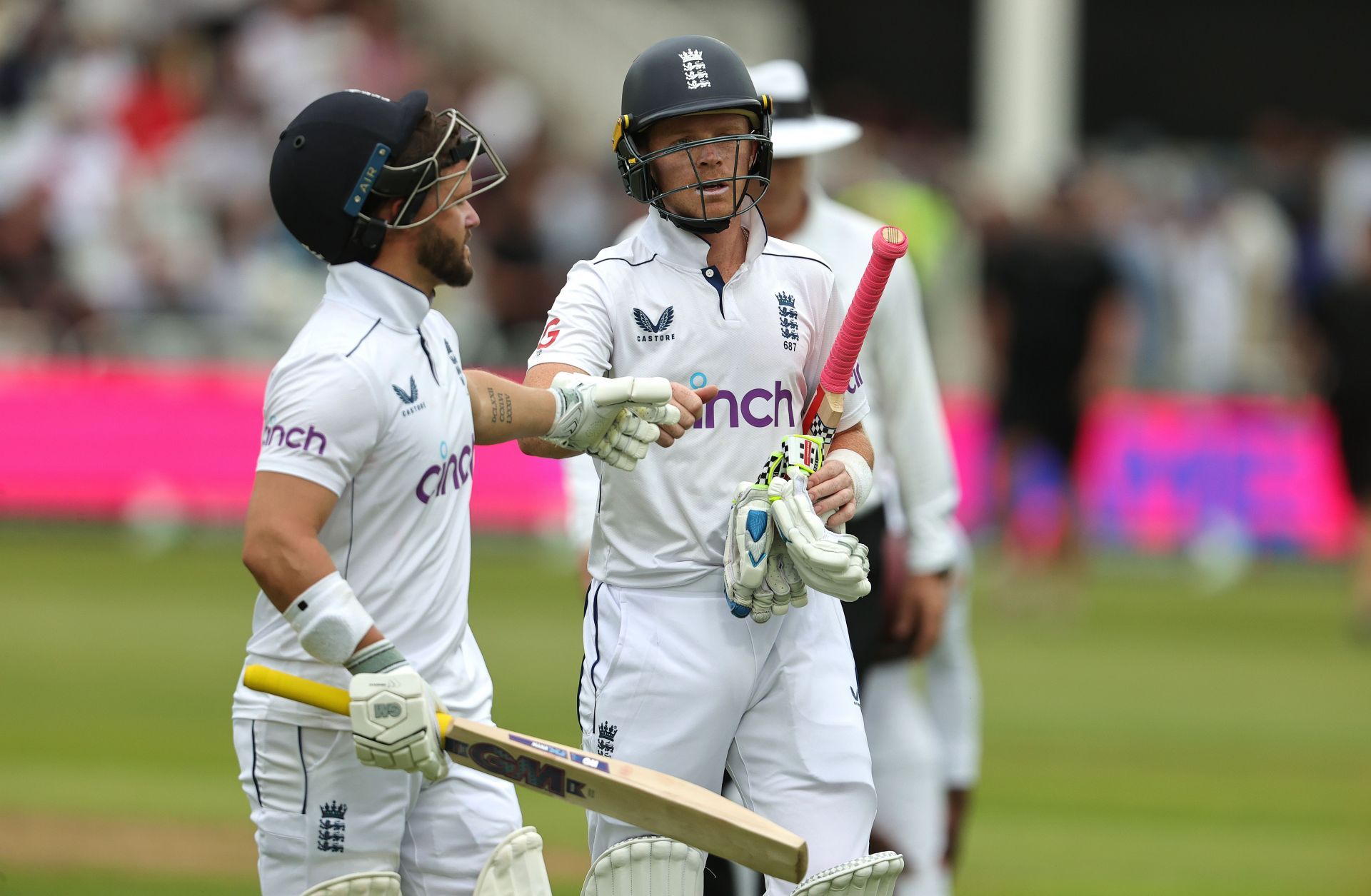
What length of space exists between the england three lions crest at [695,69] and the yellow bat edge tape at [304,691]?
1.55 m

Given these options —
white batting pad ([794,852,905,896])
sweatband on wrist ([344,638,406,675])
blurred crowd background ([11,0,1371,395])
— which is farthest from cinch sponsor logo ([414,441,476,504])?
blurred crowd background ([11,0,1371,395])

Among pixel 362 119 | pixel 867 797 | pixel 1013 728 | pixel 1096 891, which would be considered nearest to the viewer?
pixel 362 119

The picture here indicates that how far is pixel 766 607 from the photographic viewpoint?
4613 mm

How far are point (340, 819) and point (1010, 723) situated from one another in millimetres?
6221

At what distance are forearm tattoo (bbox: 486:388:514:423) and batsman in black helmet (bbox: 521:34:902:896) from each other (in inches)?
3.3

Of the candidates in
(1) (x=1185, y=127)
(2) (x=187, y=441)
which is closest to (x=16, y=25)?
(2) (x=187, y=441)

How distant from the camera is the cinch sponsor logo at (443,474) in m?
4.40

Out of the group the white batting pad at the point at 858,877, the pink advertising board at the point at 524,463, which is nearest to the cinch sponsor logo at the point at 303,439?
the white batting pad at the point at 858,877

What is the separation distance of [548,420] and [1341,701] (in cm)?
725

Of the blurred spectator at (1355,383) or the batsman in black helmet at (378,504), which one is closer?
the batsman in black helmet at (378,504)

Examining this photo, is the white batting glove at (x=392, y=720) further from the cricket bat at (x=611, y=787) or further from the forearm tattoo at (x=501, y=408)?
the forearm tattoo at (x=501, y=408)

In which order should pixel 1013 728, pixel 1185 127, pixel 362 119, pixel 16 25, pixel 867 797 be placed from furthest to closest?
pixel 1185 127 → pixel 16 25 → pixel 1013 728 → pixel 867 797 → pixel 362 119

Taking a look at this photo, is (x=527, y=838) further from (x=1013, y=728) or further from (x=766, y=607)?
(x=1013, y=728)

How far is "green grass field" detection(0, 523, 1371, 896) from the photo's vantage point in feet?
24.9
